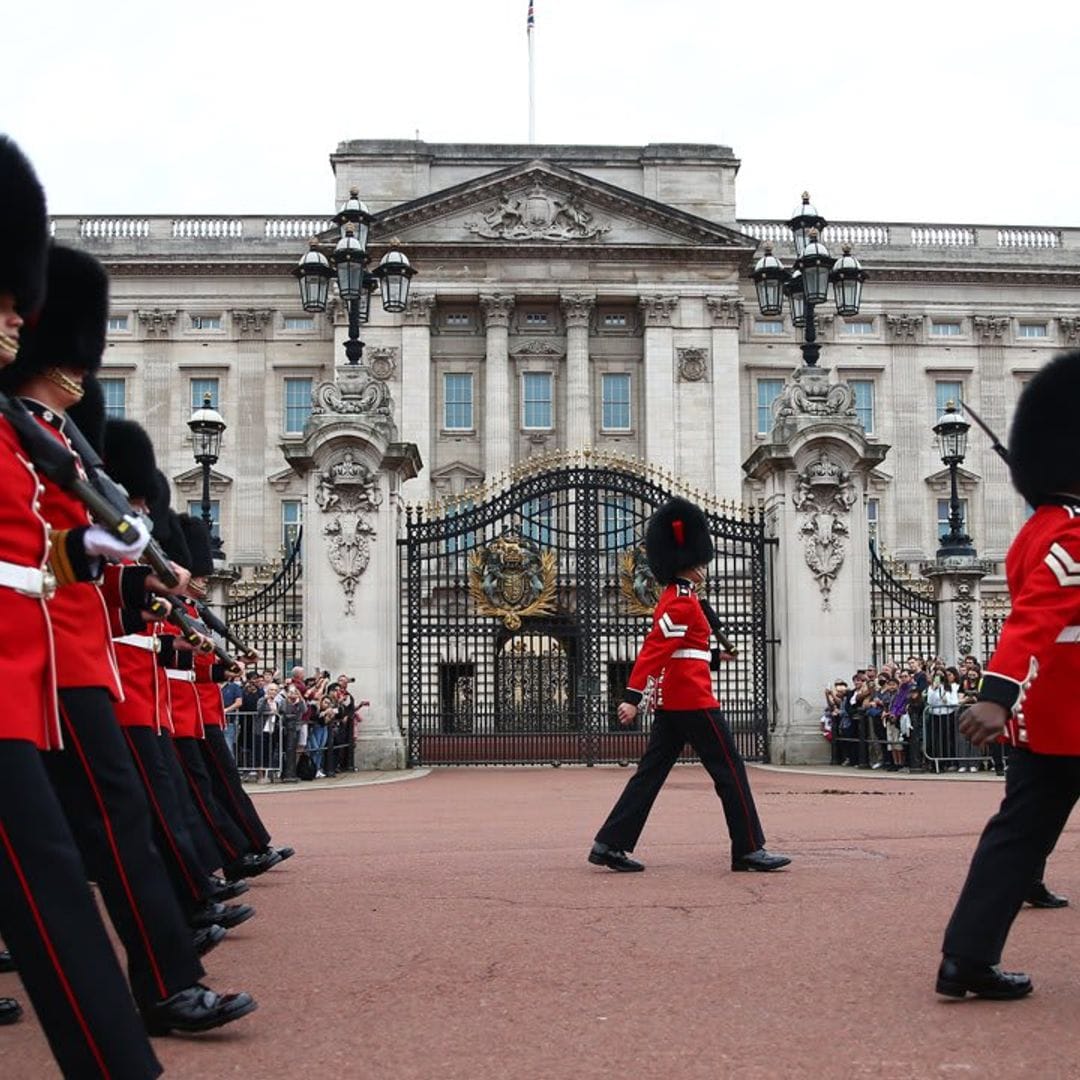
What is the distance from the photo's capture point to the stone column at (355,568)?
16.8 meters

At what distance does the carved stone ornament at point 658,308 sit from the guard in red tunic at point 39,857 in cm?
4182

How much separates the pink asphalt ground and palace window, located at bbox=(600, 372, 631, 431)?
116 ft

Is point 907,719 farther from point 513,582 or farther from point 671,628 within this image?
point 671,628

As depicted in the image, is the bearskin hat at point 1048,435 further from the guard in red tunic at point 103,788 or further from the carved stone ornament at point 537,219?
the carved stone ornament at point 537,219

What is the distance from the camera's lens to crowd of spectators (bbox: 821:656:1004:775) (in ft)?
53.5

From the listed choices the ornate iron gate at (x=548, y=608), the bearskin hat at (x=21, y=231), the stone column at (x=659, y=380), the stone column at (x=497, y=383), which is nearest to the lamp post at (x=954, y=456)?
the ornate iron gate at (x=548, y=608)

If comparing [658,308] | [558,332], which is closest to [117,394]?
[558,332]

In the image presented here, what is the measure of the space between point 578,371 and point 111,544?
135 feet

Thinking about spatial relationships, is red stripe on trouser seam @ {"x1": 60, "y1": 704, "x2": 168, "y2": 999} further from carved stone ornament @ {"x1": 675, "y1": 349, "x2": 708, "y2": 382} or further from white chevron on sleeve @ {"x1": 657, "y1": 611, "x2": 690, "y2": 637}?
carved stone ornament @ {"x1": 675, "y1": 349, "x2": 708, "y2": 382}

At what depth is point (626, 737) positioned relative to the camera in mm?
19031

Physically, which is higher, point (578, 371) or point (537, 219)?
point (537, 219)

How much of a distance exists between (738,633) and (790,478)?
218 centimetres

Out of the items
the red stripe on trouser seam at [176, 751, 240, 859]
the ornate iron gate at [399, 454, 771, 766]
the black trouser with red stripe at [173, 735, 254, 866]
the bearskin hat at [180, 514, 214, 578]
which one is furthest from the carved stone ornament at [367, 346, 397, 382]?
the red stripe on trouser seam at [176, 751, 240, 859]

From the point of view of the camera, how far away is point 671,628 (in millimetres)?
7820
